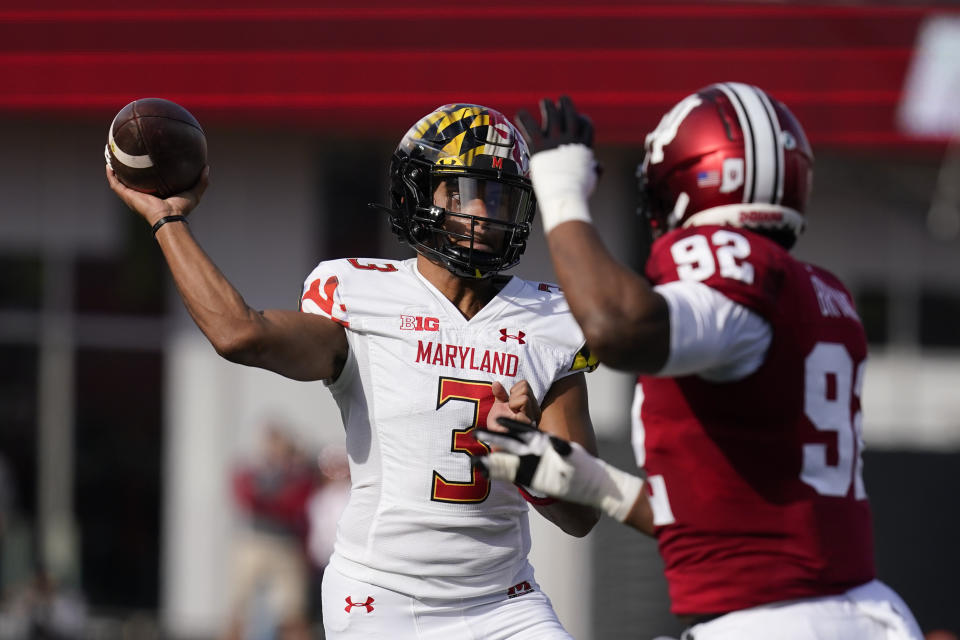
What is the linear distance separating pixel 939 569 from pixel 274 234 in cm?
603

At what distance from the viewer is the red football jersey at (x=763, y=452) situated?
105 inches

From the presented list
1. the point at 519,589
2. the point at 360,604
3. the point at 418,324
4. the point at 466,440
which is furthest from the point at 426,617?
the point at 418,324

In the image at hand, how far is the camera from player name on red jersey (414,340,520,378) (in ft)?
11.7

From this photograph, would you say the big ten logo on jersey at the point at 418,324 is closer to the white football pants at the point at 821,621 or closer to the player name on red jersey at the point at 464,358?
the player name on red jersey at the point at 464,358

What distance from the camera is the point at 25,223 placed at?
11125 millimetres

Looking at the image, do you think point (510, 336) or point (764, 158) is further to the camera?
point (510, 336)

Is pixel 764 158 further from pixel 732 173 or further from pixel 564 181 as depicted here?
pixel 564 181

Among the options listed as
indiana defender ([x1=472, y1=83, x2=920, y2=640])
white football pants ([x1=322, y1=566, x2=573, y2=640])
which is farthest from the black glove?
white football pants ([x1=322, y1=566, x2=573, y2=640])

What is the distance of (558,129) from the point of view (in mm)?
2824

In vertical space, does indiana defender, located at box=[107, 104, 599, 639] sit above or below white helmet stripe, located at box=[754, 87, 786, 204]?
below

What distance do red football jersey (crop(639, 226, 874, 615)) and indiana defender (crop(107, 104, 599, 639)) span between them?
742 millimetres

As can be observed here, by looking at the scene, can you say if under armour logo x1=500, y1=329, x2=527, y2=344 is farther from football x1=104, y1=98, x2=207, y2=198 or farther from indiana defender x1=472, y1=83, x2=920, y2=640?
football x1=104, y1=98, x2=207, y2=198

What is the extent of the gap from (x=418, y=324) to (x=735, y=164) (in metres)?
1.10

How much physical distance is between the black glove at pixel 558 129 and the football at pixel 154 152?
1177 mm
